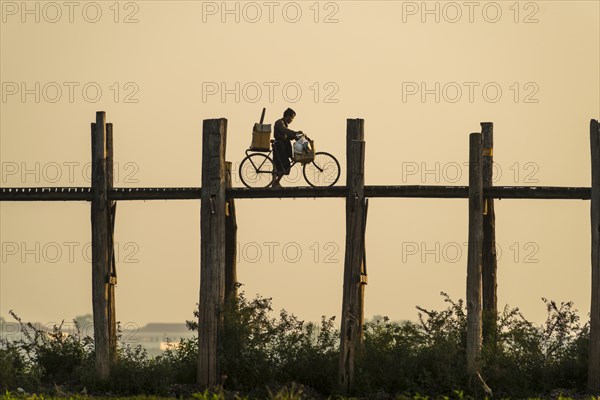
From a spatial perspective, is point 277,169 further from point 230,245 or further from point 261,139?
point 230,245

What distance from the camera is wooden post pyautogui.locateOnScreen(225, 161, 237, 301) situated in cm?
2228

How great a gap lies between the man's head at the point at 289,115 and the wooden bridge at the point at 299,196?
1.41 meters

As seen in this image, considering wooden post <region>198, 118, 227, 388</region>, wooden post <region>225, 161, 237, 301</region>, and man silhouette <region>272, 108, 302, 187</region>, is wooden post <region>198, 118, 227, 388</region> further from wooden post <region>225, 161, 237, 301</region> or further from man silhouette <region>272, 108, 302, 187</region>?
man silhouette <region>272, 108, 302, 187</region>

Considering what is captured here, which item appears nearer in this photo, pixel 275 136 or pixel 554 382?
pixel 554 382

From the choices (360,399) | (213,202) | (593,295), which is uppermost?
(213,202)

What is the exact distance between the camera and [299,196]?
21734 millimetres

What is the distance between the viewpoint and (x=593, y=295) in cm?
2123

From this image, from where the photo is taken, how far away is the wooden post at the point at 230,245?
22.3m

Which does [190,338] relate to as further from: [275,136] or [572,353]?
[572,353]

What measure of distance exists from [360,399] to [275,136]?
4.95 metres

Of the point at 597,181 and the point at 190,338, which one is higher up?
the point at 597,181

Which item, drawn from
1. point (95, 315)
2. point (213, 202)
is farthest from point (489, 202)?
point (95, 315)

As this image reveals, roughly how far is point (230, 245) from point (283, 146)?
79.5 inches

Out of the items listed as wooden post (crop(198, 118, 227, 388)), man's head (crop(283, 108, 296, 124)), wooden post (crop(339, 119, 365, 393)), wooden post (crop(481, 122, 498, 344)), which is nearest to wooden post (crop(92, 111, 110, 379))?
wooden post (crop(198, 118, 227, 388))
